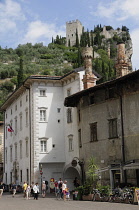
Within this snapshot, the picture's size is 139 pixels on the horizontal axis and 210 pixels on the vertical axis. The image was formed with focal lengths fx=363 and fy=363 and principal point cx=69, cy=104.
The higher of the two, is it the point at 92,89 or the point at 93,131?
the point at 92,89

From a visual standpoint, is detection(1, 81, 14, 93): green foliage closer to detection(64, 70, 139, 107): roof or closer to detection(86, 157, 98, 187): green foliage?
detection(64, 70, 139, 107): roof

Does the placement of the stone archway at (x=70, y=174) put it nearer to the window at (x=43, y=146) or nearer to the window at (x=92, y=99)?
the window at (x=43, y=146)

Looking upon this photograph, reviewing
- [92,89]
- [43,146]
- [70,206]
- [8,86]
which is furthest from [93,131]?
[8,86]

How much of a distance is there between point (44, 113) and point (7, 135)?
15.5 m

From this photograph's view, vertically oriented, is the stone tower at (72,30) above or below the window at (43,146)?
above

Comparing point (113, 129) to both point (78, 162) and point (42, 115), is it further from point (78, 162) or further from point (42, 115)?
point (42, 115)

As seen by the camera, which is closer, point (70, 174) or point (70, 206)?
point (70, 206)

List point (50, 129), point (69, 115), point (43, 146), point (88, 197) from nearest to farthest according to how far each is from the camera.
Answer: point (88, 197) < point (69, 115) < point (43, 146) < point (50, 129)

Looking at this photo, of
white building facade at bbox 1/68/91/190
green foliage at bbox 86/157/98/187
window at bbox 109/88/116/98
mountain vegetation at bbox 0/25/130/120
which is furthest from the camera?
mountain vegetation at bbox 0/25/130/120

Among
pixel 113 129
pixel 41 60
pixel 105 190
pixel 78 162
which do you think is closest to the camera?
pixel 105 190

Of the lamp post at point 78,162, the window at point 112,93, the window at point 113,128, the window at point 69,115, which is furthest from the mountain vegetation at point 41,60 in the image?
the window at point 113,128

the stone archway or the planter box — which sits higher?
the stone archway

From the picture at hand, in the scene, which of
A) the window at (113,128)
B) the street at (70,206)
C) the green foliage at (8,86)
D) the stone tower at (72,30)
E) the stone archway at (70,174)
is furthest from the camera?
the stone tower at (72,30)

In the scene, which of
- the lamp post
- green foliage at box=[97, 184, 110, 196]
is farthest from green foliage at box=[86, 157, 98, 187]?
the lamp post
